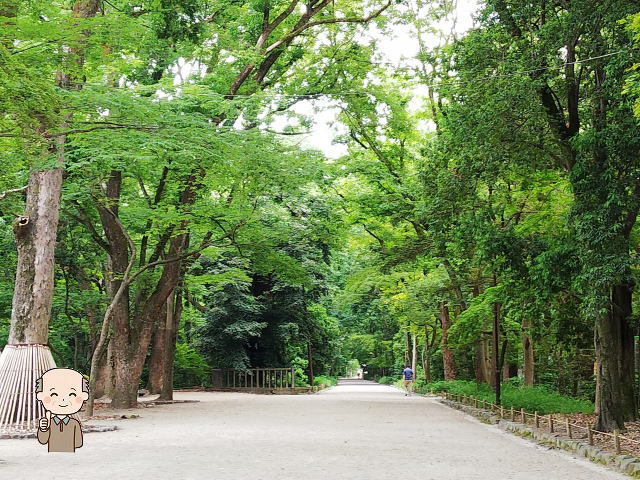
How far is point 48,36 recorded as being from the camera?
9742 mm

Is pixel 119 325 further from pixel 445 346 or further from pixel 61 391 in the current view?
pixel 445 346

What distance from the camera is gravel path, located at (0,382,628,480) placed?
8438mm

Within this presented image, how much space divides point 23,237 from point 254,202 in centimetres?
700

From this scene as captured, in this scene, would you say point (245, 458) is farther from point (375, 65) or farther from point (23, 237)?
point (375, 65)

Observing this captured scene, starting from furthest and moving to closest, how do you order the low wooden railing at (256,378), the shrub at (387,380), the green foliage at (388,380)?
the shrub at (387,380) < the green foliage at (388,380) < the low wooden railing at (256,378)

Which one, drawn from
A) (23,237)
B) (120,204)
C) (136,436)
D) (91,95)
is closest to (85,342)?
(120,204)

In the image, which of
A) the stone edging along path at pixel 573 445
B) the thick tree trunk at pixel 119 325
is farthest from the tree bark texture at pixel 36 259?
the stone edging along path at pixel 573 445

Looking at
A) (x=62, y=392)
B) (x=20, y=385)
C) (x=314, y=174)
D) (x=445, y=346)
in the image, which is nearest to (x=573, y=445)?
(x=62, y=392)

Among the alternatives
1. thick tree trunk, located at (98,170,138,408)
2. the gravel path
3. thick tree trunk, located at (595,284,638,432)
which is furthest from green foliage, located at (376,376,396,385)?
thick tree trunk, located at (595,284,638,432)

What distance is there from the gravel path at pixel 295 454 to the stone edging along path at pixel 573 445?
0.19m

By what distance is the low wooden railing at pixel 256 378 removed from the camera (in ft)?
117

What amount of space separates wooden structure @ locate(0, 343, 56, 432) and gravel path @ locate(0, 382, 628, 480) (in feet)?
1.84

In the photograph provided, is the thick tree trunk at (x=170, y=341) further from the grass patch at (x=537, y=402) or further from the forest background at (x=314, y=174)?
the grass patch at (x=537, y=402)

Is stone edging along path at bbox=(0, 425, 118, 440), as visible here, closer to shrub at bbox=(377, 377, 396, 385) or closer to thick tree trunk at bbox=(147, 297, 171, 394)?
thick tree trunk at bbox=(147, 297, 171, 394)
